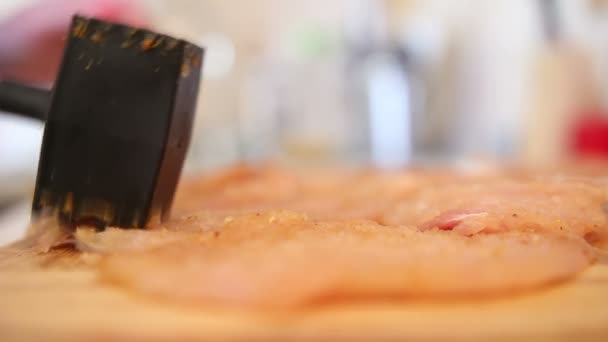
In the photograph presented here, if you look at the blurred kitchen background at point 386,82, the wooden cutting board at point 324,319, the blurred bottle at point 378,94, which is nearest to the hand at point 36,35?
the blurred kitchen background at point 386,82

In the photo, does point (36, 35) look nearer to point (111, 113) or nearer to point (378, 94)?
point (111, 113)

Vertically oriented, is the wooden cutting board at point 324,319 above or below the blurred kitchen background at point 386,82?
below

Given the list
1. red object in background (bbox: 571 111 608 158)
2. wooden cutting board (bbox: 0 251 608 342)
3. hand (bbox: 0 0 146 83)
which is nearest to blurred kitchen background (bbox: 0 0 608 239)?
red object in background (bbox: 571 111 608 158)

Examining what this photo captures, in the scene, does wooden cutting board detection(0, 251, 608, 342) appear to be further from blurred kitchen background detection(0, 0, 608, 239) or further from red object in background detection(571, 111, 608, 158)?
red object in background detection(571, 111, 608, 158)

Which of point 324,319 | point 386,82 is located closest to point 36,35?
point 324,319

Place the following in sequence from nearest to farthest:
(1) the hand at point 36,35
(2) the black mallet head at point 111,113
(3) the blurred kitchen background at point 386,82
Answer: (2) the black mallet head at point 111,113 < (1) the hand at point 36,35 < (3) the blurred kitchen background at point 386,82

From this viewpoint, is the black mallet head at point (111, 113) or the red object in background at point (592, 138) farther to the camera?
the red object in background at point (592, 138)

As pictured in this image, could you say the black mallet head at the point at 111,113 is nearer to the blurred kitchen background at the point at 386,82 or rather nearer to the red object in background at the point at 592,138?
the blurred kitchen background at the point at 386,82
